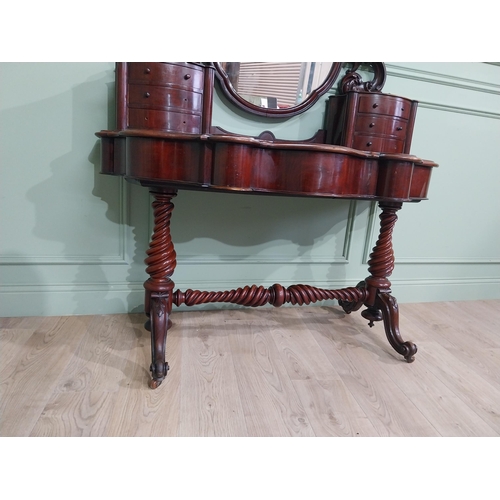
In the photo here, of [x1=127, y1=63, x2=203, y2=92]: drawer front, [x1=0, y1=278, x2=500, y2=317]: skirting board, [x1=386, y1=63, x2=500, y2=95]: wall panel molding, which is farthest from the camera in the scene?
[x1=386, y1=63, x2=500, y2=95]: wall panel molding

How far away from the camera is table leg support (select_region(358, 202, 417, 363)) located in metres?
1.59

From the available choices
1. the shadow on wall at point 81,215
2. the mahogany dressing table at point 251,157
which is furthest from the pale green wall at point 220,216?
the mahogany dressing table at point 251,157

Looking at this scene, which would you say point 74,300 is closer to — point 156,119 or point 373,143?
point 156,119

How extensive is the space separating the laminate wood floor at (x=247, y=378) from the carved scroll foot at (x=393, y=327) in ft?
0.15

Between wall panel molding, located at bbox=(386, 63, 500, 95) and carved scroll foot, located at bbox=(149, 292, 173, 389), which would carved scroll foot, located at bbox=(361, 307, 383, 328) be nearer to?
carved scroll foot, located at bbox=(149, 292, 173, 389)

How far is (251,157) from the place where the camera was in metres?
1.13

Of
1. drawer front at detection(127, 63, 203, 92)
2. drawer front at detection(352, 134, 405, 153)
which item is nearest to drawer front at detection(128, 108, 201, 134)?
drawer front at detection(127, 63, 203, 92)

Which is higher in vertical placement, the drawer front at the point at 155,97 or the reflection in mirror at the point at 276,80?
the reflection in mirror at the point at 276,80

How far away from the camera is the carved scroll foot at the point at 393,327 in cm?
154

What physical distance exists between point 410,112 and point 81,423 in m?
1.92

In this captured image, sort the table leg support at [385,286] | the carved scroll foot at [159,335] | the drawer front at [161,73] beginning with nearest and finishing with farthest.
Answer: the carved scroll foot at [159,335]
the drawer front at [161,73]
the table leg support at [385,286]

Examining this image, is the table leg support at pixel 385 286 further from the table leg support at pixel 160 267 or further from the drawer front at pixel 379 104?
the table leg support at pixel 160 267

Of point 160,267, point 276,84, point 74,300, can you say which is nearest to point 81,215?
point 74,300

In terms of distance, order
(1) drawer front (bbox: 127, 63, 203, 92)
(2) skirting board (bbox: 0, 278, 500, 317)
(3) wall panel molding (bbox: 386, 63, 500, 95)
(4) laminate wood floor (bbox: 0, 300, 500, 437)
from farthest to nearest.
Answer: (3) wall panel molding (bbox: 386, 63, 500, 95)
(2) skirting board (bbox: 0, 278, 500, 317)
(1) drawer front (bbox: 127, 63, 203, 92)
(4) laminate wood floor (bbox: 0, 300, 500, 437)
